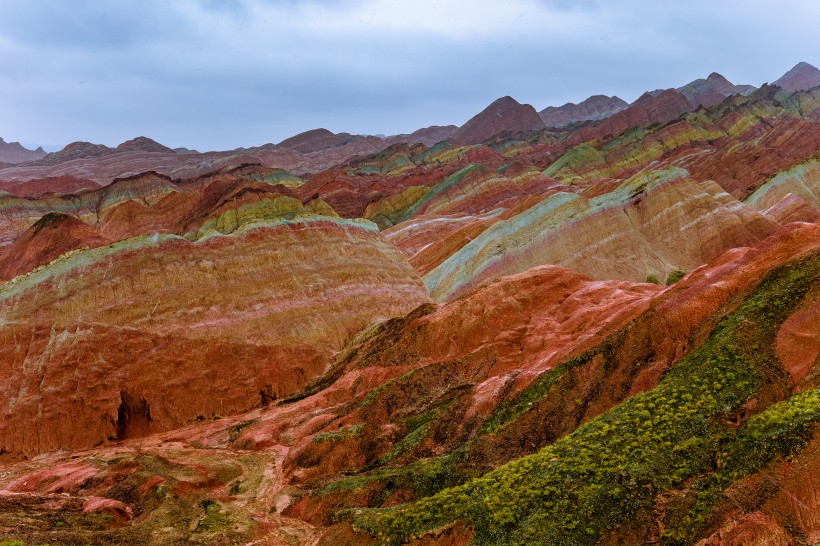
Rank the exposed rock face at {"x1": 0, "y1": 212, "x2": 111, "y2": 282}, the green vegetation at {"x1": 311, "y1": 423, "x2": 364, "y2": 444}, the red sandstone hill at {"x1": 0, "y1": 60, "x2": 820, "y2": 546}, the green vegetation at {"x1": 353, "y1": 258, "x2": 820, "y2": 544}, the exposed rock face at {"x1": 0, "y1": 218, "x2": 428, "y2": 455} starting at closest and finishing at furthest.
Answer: the green vegetation at {"x1": 353, "y1": 258, "x2": 820, "y2": 544} → the red sandstone hill at {"x1": 0, "y1": 60, "x2": 820, "y2": 546} → the green vegetation at {"x1": 311, "y1": 423, "x2": 364, "y2": 444} → the exposed rock face at {"x1": 0, "y1": 218, "x2": 428, "y2": 455} → the exposed rock face at {"x1": 0, "y1": 212, "x2": 111, "y2": 282}

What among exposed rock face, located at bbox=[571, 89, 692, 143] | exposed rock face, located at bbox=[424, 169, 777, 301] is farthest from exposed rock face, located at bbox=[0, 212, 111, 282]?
exposed rock face, located at bbox=[571, 89, 692, 143]

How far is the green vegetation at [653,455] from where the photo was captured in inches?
544

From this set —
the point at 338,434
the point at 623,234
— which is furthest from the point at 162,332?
the point at 623,234

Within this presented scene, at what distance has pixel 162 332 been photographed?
4397 cm

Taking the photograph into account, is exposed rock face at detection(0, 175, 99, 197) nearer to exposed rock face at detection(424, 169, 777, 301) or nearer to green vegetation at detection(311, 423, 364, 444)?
exposed rock face at detection(424, 169, 777, 301)

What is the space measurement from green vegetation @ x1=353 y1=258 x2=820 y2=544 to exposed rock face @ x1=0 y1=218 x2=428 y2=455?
93.0 ft

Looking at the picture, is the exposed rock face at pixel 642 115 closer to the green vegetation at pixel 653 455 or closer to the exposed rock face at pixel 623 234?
the exposed rock face at pixel 623 234

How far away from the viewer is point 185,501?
78.7 ft

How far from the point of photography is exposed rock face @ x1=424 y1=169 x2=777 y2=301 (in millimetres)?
56656

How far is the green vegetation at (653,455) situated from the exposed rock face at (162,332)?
93.0 feet

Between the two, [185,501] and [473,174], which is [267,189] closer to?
[473,174]

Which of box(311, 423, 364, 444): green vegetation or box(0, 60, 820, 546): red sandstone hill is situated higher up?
box(0, 60, 820, 546): red sandstone hill

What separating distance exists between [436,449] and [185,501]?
438 inches

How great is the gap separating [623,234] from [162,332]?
46287 millimetres
